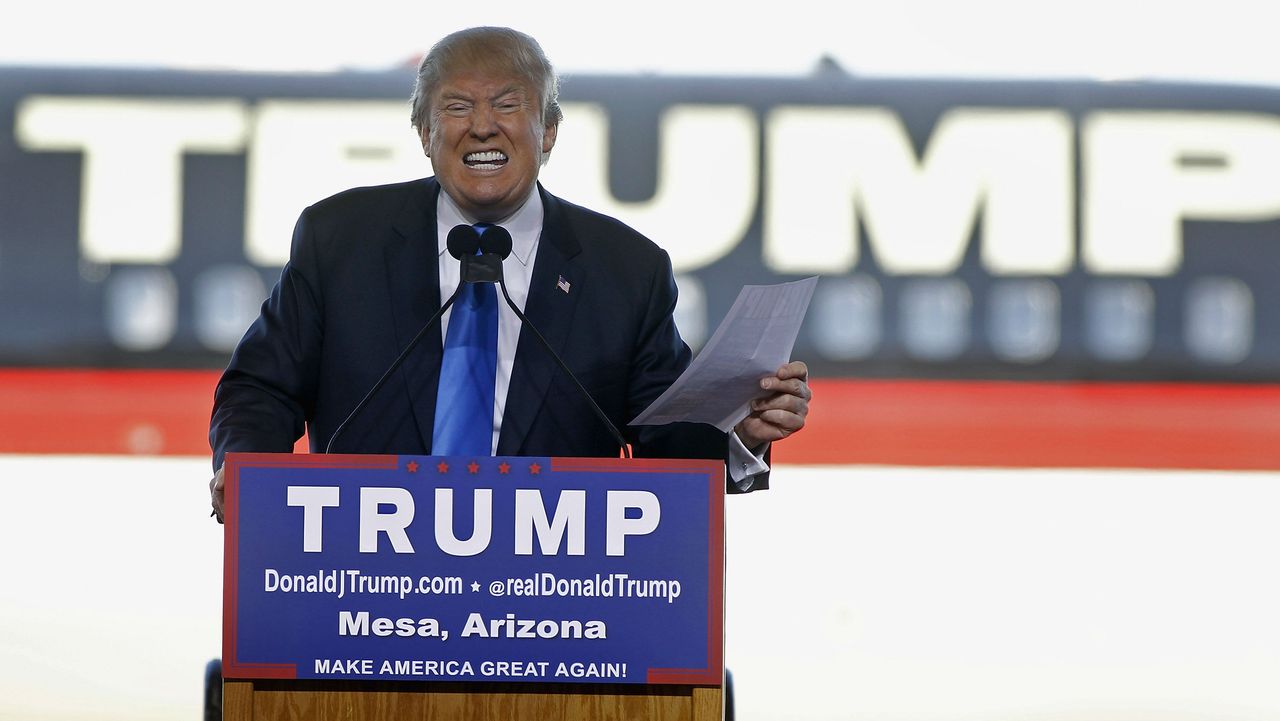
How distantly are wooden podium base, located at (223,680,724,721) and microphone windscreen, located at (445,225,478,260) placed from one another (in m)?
0.43

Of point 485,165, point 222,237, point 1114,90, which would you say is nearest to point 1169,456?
point 1114,90

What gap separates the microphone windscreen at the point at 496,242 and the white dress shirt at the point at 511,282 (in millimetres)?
104

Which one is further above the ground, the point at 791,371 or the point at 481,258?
the point at 481,258

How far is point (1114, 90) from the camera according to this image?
4.53 metres

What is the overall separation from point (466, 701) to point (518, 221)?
661mm

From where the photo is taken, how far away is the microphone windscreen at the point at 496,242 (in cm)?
140

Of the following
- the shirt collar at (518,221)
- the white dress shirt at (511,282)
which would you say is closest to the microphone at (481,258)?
the white dress shirt at (511,282)

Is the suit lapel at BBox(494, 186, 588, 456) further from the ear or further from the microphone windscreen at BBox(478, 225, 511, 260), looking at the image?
the microphone windscreen at BBox(478, 225, 511, 260)

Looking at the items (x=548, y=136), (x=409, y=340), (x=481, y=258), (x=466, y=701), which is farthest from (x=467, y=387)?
(x=466, y=701)

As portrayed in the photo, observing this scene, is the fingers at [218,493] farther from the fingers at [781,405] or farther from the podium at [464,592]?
the fingers at [781,405]

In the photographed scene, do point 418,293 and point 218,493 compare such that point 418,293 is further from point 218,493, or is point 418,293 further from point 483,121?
point 218,493

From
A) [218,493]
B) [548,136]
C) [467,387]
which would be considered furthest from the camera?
[548,136]

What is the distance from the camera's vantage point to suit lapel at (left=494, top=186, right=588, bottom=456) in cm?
153

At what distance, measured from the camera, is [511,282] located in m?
1.62
